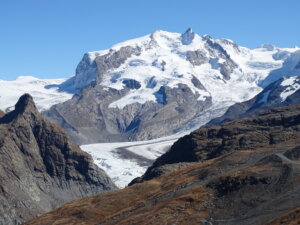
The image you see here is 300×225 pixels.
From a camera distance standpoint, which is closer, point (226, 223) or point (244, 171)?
point (226, 223)

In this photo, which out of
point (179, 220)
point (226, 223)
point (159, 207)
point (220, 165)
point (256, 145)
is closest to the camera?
point (226, 223)

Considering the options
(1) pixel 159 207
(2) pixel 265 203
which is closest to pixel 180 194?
(1) pixel 159 207

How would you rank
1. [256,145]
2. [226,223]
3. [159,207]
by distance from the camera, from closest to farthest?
[226,223] → [159,207] → [256,145]

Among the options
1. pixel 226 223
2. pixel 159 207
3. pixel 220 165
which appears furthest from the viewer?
pixel 220 165

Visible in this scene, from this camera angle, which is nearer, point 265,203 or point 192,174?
point 265,203

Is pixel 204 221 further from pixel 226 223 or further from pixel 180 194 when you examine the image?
pixel 180 194

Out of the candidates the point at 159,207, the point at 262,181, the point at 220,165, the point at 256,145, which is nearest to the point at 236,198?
the point at 262,181

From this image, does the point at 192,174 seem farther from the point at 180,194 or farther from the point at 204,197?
A: the point at 204,197

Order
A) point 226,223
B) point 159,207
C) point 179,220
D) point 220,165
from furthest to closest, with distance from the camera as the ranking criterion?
point 220,165 < point 159,207 < point 179,220 < point 226,223
